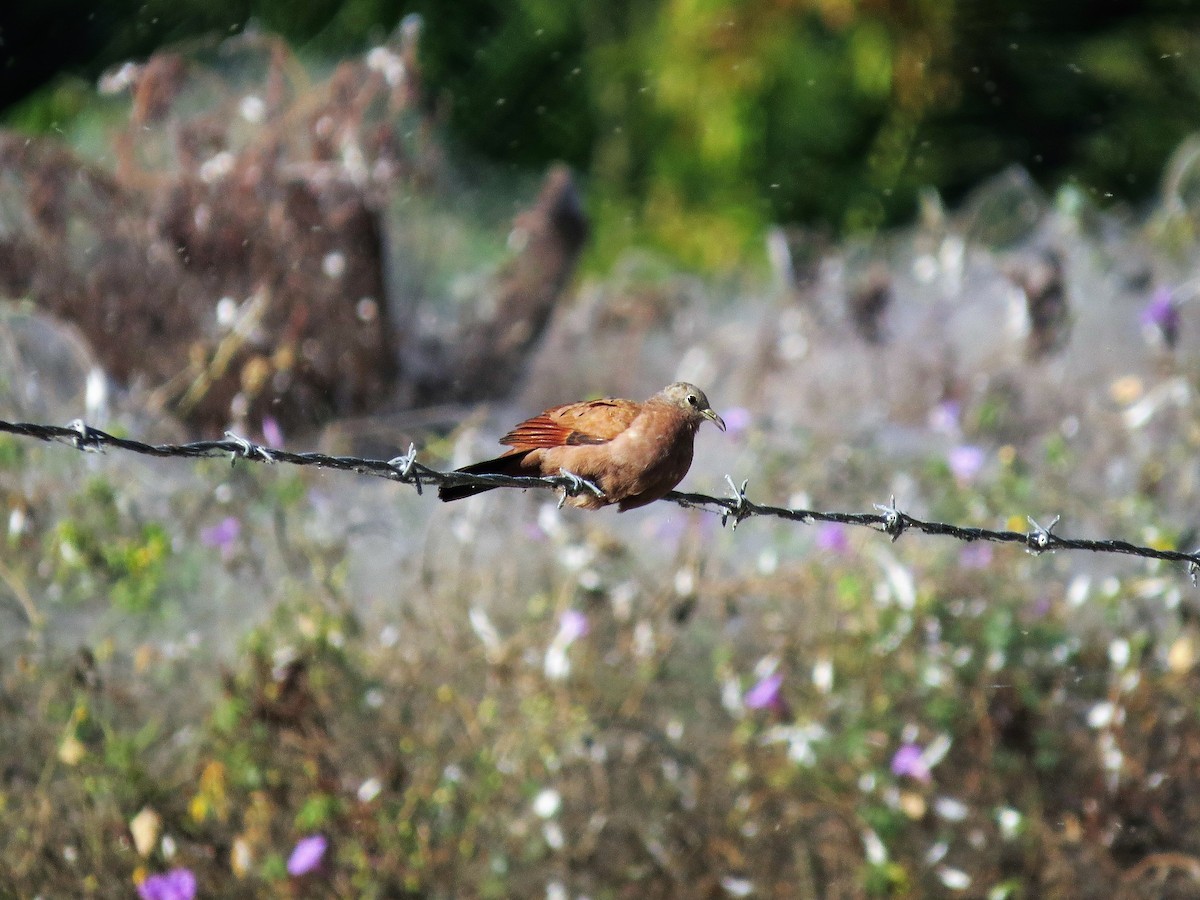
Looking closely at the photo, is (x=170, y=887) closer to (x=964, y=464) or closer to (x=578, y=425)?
(x=578, y=425)

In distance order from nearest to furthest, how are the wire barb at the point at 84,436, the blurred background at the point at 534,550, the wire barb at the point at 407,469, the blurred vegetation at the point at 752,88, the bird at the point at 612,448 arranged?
the wire barb at the point at 84,436 → the wire barb at the point at 407,469 → the bird at the point at 612,448 → the blurred background at the point at 534,550 → the blurred vegetation at the point at 752,88

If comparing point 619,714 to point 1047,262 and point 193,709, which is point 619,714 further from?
point 1047,262

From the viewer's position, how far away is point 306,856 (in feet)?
9.38

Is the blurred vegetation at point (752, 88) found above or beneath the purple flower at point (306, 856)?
beneath

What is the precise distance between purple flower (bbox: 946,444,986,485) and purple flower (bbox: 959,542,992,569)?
22 cm

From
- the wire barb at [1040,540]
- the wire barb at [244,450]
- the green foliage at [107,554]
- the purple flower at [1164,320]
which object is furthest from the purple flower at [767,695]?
the purple flower at [1164,320]

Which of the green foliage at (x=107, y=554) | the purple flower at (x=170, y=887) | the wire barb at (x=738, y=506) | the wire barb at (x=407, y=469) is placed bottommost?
the purple flower at (x=170, y=887)

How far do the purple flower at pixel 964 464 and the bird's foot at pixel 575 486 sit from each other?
5.49 ft

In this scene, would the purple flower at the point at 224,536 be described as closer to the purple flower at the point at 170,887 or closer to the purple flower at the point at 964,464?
the purple flower at the point at 170,887

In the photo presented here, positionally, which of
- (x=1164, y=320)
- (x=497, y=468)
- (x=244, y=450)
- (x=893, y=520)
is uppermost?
(x=244, y=450)

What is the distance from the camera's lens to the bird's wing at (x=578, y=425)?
219 cm

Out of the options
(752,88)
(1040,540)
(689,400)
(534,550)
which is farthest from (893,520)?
(752,88)

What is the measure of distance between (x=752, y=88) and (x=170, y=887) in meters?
5.08

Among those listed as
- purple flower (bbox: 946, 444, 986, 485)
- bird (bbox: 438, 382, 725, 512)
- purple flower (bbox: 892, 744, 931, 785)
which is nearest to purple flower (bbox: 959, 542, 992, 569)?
purple flower (bbox: 946, 444, 986, 485)
